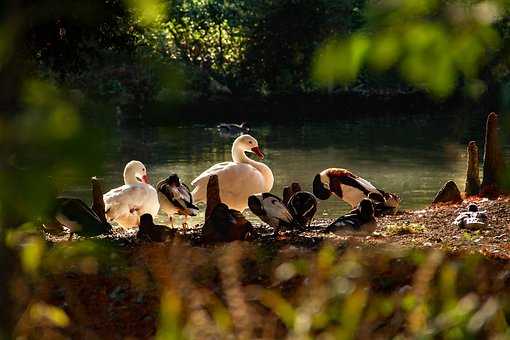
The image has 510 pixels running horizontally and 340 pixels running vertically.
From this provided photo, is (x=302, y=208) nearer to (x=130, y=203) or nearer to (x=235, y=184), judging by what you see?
(x=235, y=184)

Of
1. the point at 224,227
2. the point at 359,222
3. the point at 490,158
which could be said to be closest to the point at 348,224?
the point at 359,222

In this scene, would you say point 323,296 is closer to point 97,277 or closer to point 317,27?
point 97,277

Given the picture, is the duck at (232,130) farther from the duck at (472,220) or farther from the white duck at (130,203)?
the duck at (472,220)

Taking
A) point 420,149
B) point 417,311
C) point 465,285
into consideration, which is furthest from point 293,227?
point 420,149

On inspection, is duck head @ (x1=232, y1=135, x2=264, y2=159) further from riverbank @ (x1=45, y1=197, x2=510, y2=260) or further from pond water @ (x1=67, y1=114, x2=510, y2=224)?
riverbank @ (x1=45, y1=197, x2=510, y2=260)

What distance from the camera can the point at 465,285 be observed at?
6.71 metres

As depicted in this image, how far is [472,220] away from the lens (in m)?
10.8

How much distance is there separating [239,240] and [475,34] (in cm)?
693

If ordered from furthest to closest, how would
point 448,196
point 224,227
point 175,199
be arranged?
point 448,196, point 175,199, point 224,227

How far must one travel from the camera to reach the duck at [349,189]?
525 inches

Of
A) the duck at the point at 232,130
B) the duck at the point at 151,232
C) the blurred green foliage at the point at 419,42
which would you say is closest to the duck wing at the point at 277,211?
the duck at the point at 151,232

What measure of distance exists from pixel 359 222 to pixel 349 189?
3508 millimetres

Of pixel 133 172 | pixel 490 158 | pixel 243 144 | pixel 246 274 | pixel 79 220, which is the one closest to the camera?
pixel 246 274

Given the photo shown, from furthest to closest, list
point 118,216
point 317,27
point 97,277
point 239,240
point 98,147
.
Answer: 1. point 317,27
2. point 118,216
3. point 239,240
4. point 97,277
5. point 98,147
